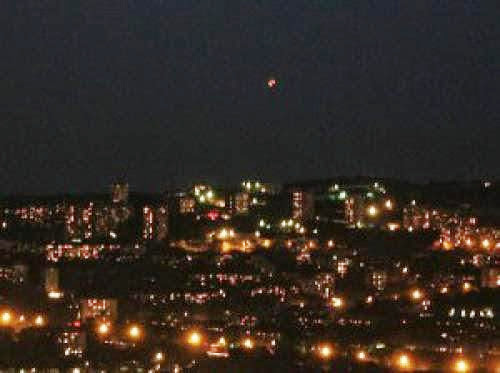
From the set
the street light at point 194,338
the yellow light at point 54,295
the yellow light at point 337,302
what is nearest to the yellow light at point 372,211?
the yellow light at point 337,302

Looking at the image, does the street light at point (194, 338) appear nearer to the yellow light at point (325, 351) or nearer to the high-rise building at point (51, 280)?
the yellow light at point (325, 351)

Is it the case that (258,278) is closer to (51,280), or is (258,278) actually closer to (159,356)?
(51,280)

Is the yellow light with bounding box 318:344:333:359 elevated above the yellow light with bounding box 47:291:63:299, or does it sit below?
below

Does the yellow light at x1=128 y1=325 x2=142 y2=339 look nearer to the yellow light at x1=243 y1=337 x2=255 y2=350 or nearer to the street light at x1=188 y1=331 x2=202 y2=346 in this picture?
the street light at x1=188 y1=331 x2=202 y2=346

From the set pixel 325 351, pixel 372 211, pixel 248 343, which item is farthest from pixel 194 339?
pixel 372 211

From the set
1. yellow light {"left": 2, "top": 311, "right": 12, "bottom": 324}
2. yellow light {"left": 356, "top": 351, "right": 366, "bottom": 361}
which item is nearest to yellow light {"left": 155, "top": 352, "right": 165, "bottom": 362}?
yellow light {"left": 356, "top": 351, "right": 366, "bottom": 361}

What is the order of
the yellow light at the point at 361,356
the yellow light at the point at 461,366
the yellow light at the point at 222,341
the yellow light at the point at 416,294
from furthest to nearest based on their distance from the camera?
the yellow light at the point at 416,294 < the yellow light at the point at 222,341 < the yellow light at the point at 361,356 < the yellow light at the point at 461,366
